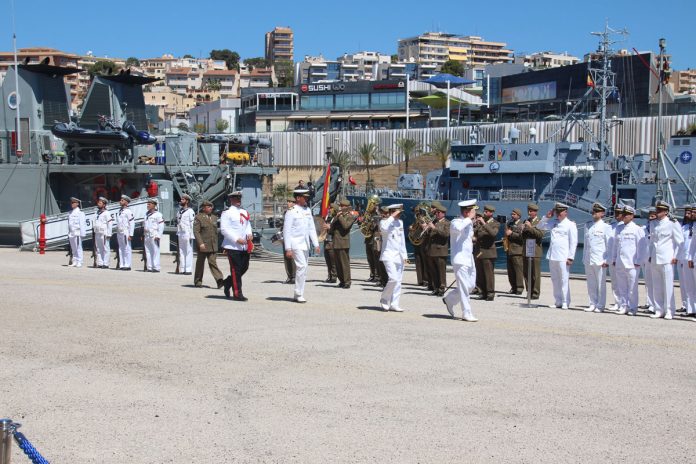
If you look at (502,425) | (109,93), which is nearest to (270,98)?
(109,93)

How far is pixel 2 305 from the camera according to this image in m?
11.2

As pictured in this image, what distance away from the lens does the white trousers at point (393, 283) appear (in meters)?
11.4

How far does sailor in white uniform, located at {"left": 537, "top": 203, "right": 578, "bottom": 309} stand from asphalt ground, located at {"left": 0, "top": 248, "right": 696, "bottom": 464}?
3.46ft

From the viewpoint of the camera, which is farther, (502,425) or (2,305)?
(2,305)

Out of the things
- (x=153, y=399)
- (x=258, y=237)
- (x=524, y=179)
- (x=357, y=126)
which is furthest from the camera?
(x=357, y=126)

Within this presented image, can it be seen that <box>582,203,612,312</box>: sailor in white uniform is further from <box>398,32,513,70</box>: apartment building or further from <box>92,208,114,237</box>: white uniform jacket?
<box>398,32,513,70</box>: apartment building

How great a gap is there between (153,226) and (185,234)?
0.91m

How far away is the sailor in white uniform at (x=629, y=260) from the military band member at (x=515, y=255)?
2.57 metres

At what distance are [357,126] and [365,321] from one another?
65.1 m

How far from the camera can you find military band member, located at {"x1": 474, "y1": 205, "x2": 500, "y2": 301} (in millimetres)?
13578

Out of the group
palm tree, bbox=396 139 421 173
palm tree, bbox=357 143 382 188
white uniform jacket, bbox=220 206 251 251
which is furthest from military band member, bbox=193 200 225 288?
palm tree, bbox=357 143 382 188

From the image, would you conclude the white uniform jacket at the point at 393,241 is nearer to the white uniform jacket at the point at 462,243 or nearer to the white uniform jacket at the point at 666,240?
the white uniform jacket at the point at 462,243

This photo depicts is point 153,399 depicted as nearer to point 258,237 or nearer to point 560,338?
point 560,338

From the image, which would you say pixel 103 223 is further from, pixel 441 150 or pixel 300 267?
pixel 441 150
